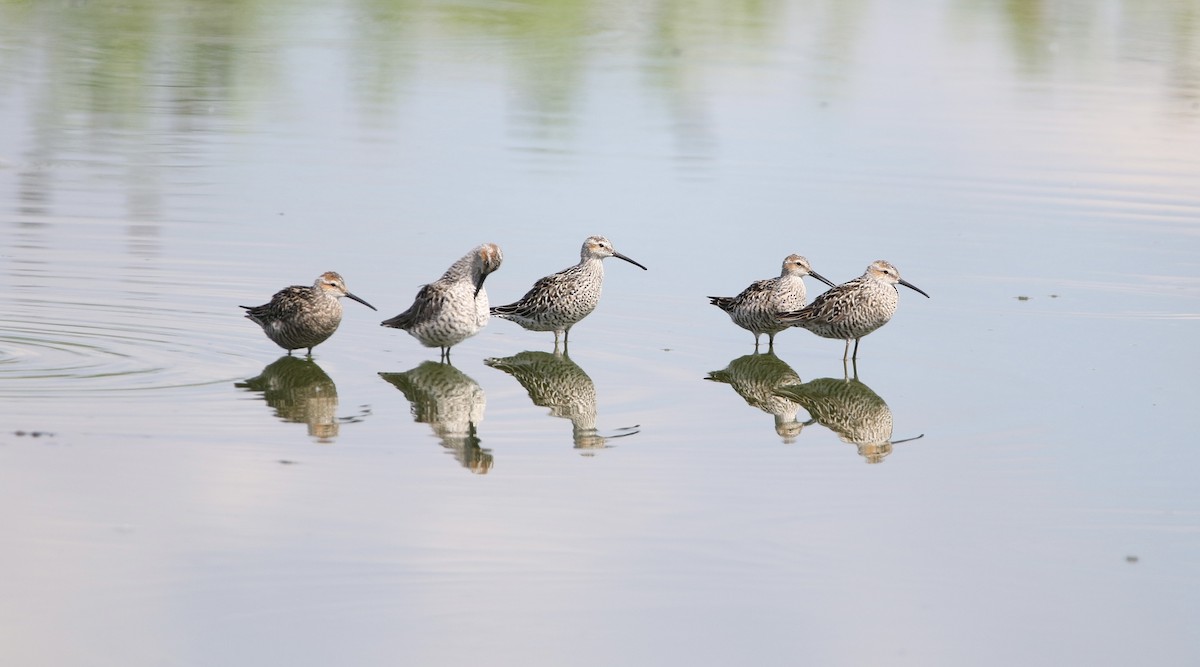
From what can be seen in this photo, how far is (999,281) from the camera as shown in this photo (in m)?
17.0

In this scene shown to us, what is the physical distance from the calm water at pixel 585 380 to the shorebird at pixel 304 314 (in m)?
0.28

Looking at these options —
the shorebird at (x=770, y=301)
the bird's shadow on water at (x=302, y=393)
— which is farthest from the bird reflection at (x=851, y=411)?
the bird's shadow on water at (x=302, y=393)

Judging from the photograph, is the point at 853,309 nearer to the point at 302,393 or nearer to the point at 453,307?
the point at 453,307

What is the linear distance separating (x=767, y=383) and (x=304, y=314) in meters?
3.38

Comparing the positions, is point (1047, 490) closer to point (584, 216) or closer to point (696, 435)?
point (696, 435)

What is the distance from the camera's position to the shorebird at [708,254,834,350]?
14.3 meters

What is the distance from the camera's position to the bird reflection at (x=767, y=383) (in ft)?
39.3

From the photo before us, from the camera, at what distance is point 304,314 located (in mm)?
13094

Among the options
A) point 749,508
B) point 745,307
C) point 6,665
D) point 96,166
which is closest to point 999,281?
point 745,307

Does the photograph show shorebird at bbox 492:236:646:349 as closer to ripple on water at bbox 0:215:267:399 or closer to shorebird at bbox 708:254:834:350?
shorebird at bbox 708:254:834:350

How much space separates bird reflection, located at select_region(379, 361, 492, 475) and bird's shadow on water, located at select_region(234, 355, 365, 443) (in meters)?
0.49

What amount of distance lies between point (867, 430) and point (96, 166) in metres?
11.8

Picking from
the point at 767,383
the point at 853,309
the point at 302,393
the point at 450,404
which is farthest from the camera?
the point at 853,309

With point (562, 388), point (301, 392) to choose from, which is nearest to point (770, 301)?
point (562, 388)
